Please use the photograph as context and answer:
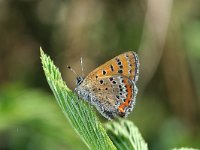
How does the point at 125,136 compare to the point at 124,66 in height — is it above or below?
below

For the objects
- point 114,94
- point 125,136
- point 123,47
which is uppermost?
point 123,47

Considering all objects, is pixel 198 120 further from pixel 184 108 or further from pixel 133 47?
pixel 133 47

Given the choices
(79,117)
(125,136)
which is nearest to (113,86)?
(125,136)

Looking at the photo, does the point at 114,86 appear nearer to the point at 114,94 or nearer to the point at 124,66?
the point at 114,94

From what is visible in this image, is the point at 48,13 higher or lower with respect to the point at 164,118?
higher

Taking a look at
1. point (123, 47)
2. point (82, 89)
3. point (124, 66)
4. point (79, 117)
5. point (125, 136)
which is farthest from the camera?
point (123, 47)

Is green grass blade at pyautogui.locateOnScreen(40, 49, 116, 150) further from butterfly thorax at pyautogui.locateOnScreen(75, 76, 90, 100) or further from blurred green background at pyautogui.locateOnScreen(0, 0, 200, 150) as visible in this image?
blurred green background at pyautogui.locateOnScreen(0, 0, 200, 150)

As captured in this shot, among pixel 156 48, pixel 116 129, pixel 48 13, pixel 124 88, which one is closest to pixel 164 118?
pixel 156 48
